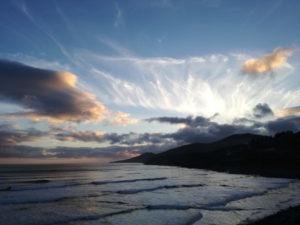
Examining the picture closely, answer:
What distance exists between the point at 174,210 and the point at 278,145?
6250 inches

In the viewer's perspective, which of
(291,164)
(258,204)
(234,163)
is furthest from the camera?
(234,163)

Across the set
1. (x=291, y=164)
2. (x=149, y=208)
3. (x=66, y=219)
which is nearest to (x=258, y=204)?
(x=149, y=208)

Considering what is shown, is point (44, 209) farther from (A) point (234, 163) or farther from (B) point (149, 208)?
(A) point (234, 163)

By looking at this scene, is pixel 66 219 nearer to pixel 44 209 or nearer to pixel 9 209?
pixel 44 209

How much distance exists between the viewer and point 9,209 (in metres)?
29.3

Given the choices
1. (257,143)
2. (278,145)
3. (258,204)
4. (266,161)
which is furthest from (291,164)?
(258,204)

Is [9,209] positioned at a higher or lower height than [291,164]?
lower

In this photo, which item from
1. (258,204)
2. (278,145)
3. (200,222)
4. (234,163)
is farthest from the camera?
(278,145)

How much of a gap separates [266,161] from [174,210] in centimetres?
11929

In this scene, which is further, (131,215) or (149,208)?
(149,208)

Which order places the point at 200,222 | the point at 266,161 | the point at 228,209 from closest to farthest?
the point at 200,222, the point at 228,209, the point at 266,161

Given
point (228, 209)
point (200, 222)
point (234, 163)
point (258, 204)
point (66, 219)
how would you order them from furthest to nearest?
1. point (234, 163)
2. point (258, 204)
3. point (228, 209)
4. point (66, 219)
5. point (200, 222)

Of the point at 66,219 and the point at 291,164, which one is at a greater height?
the point at 291,164

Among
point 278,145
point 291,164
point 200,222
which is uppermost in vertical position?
point 278,145
